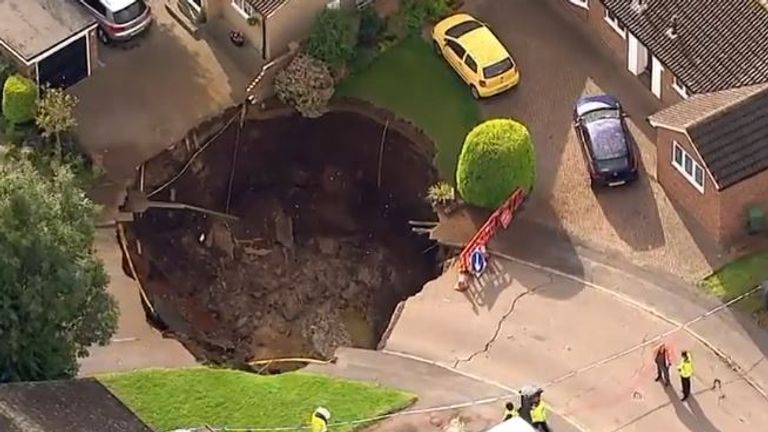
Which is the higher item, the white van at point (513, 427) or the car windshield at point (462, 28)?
the car windshield at point (462, 28)

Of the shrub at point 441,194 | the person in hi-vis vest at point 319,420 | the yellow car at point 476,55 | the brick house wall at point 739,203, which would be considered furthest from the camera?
the yellow car at point 476,55

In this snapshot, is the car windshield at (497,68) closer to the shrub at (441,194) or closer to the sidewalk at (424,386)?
the shrub at (441,194)

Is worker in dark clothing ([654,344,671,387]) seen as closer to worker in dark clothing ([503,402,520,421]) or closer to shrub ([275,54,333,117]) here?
worker in dark clothing ([503,402,520,421])

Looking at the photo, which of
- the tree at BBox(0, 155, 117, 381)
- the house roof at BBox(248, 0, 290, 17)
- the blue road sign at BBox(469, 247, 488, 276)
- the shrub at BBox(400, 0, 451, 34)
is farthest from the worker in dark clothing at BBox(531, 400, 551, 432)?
the house roof at BBox(248, 0, 290, 17)

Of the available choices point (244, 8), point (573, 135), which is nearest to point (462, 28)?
point (573, 135)

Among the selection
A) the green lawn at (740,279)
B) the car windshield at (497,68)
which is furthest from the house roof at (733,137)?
the car windshield at (497,68)

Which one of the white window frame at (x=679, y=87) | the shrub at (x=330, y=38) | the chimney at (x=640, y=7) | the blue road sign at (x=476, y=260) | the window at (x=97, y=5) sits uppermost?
the window at (x=97, y=5)

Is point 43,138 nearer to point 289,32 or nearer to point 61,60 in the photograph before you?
point 61,60
